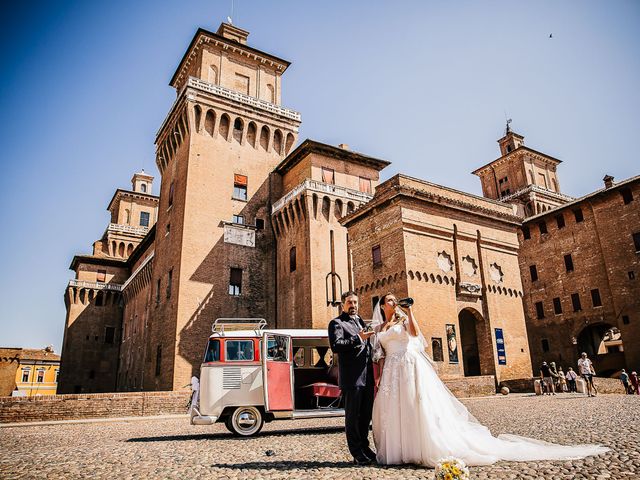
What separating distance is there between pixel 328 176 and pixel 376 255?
8577 millimetres

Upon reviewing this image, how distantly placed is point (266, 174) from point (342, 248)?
879 cm

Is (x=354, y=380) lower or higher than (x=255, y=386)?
higher

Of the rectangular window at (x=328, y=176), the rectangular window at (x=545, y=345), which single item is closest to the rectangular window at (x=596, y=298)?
the rectangular window at (x=545, y=345)

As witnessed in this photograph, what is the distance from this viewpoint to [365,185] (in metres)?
31.9

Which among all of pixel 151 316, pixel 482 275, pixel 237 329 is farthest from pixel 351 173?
pixel 237 329

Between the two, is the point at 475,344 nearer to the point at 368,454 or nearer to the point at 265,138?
the point at 265,138

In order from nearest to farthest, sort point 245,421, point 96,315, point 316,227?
point 245,421 → point 316,227 → point 96,315

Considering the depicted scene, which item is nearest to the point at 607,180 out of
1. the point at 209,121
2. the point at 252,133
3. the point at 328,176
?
the point at 328,176

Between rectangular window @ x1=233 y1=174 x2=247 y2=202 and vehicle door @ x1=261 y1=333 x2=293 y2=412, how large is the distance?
2224 centimetres

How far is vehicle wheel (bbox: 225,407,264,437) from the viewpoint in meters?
9.54

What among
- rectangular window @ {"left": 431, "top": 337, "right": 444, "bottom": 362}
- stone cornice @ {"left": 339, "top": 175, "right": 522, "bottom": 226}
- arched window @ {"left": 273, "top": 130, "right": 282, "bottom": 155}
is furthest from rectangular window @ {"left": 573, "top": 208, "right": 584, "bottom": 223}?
arched window @ {"left": 273, "top": 130, "right": 282, "bottom": 155}

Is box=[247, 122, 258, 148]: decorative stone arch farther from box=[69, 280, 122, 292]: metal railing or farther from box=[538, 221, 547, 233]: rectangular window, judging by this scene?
box=[538, 221, 547, 233]: rectangular window

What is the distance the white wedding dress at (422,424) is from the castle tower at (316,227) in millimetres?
20919

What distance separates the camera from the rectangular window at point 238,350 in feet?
33.4
